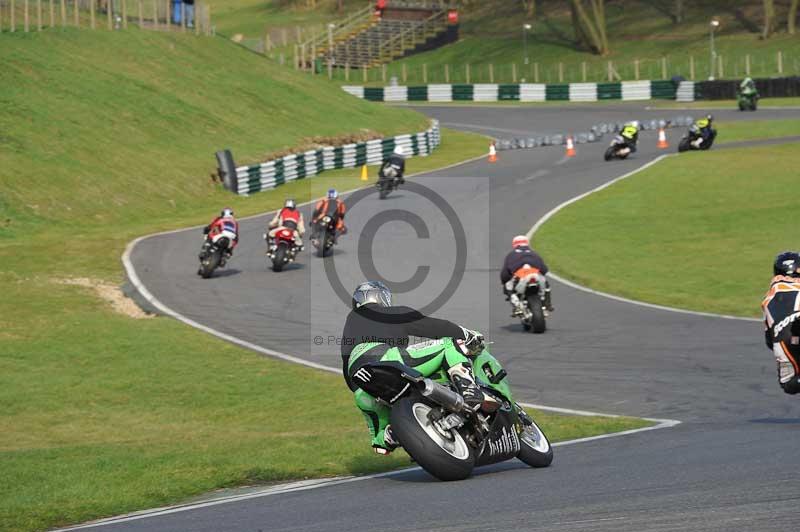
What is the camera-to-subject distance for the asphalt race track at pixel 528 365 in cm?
852

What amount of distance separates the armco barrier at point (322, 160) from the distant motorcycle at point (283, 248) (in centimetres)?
1592

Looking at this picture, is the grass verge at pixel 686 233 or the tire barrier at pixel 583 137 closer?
the grass verge at pixel 686 233

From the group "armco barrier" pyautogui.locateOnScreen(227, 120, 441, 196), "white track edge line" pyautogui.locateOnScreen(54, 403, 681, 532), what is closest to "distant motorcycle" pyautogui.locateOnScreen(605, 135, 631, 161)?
"armco barrier" pyautogui.locateOnScreen(227, 120, 441, 196)

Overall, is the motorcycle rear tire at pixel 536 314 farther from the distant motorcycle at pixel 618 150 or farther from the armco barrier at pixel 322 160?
the distant motorcycle at pixel 618 150

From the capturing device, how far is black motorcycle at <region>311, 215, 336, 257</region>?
2922cm

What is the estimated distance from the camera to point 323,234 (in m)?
29.3

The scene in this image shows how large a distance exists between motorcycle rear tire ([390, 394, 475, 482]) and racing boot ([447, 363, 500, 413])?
0.29 m

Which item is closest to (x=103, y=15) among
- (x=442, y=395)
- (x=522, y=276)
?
(x=522, y=276)

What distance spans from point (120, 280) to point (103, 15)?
32244mm

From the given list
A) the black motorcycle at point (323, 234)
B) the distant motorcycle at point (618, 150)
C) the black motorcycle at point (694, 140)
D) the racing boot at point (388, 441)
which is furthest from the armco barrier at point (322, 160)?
the racing boot at point (388, 441)

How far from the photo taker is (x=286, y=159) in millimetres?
45875

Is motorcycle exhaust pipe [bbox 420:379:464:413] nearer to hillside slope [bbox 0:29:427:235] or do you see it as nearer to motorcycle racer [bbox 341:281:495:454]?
motorcycle racer [bbox 341:281:495:454]

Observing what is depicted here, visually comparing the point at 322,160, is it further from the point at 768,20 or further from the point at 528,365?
the point at 768,20

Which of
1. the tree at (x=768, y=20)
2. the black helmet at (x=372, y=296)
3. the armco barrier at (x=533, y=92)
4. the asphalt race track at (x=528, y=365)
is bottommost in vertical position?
the asphalt race track at (x=528, y=365)
